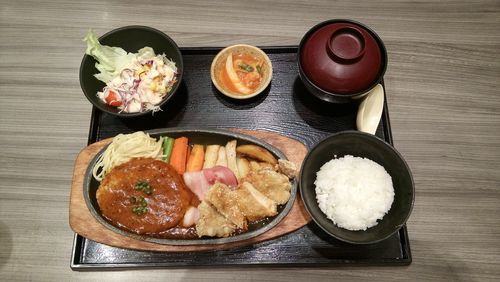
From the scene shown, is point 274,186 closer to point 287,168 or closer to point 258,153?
point 287,168

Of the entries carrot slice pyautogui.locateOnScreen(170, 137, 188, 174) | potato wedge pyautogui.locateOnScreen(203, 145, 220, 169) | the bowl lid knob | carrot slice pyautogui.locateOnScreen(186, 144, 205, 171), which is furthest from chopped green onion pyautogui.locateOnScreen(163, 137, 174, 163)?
the bowl lid knob

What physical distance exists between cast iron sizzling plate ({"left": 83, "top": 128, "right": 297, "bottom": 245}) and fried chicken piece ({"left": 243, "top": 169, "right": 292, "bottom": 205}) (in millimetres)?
40

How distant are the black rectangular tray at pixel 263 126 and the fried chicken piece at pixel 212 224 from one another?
16 cm

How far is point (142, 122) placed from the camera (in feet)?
8.54

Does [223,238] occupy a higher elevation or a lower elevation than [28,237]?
higher

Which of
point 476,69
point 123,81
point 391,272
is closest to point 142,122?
point 123,81

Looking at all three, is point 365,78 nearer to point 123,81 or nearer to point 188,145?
point 188,145

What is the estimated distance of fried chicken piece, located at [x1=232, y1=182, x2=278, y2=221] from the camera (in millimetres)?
2209

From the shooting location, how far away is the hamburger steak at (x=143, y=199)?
7.38ft

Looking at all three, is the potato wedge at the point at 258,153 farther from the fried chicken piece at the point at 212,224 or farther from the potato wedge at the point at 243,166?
the fried chicken piece at the point at 212,224

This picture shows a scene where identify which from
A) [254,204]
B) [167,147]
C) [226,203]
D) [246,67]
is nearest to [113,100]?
[167,147]

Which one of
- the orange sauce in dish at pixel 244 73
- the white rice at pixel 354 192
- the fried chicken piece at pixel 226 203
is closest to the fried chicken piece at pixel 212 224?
the fried chicken piece at pixel 226 203

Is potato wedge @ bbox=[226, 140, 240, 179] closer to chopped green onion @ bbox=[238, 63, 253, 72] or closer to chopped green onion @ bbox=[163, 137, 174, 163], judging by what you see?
chopped green onion @ bbox=[163, 137, 174, 163]

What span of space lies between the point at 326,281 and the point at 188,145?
4.08ft
